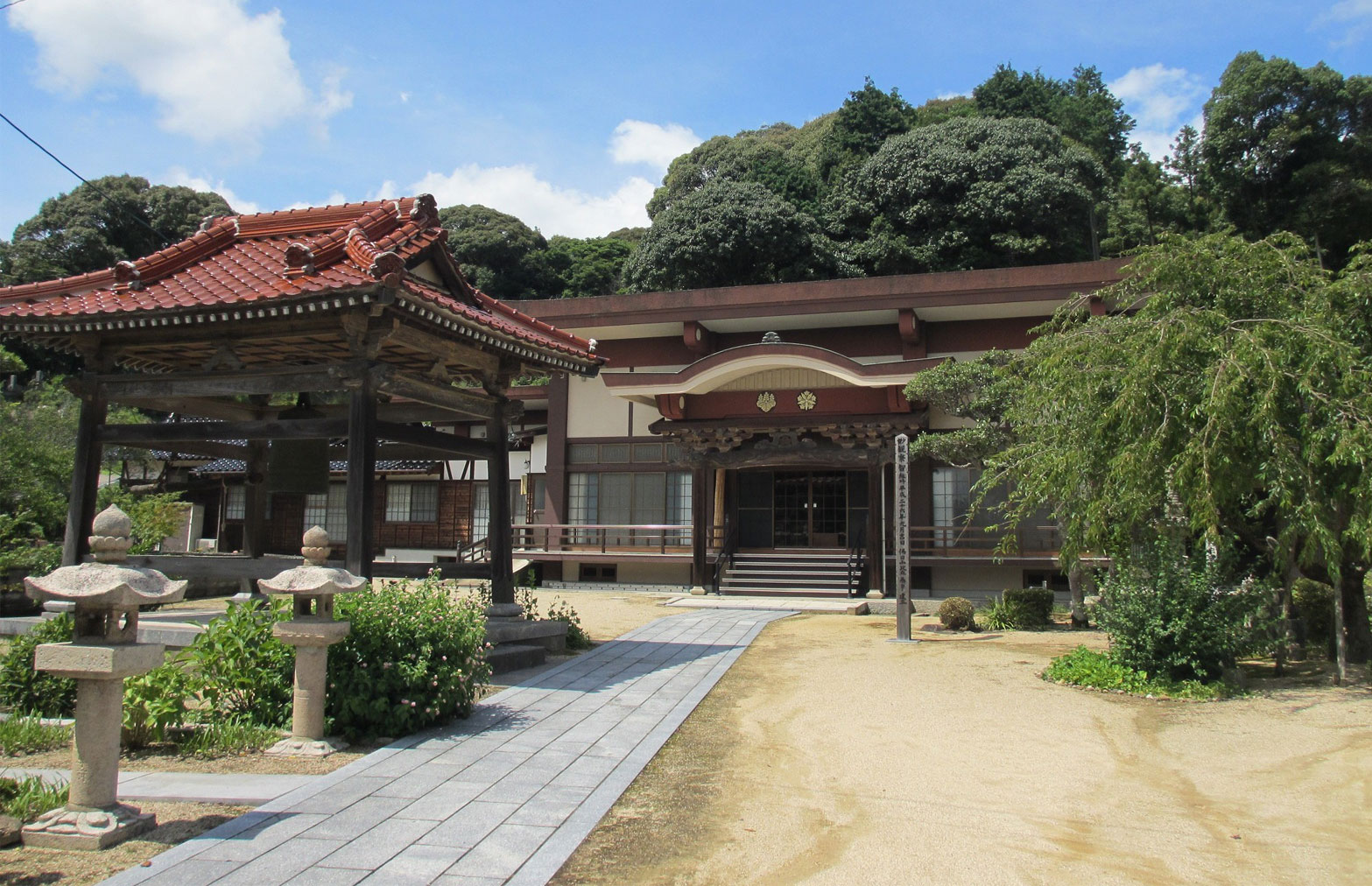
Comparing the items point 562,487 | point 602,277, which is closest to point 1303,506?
point 562,487

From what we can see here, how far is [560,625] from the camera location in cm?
1080

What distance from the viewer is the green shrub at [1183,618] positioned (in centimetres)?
872

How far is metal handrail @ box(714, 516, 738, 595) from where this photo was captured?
757 inches

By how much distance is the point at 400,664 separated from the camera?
264 inches

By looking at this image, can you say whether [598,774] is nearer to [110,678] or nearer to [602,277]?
[110,678]

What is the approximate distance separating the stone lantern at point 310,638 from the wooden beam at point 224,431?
2918 millimetres

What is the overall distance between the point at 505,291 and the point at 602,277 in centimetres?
457

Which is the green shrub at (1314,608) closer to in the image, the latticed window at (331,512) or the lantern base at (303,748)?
the lantern base at (303,748)

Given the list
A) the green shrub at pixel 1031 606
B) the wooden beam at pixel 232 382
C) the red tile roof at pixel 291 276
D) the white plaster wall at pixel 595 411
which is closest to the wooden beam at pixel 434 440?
the wooden beam at pixel 232 382

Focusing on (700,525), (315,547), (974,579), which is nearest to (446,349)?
(315,547)

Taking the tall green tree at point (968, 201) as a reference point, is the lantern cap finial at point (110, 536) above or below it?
below

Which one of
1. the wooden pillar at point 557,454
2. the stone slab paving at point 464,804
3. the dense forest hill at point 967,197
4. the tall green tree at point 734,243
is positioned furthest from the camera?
the tall green tree at point 734,243

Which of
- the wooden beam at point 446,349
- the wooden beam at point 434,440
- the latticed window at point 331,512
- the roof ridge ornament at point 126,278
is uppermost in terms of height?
the roof ridge ornament at point 126,278

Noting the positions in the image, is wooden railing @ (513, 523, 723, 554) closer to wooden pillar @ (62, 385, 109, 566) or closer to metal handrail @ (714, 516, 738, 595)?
metal handrail @ (714, 516, 738, 595)
